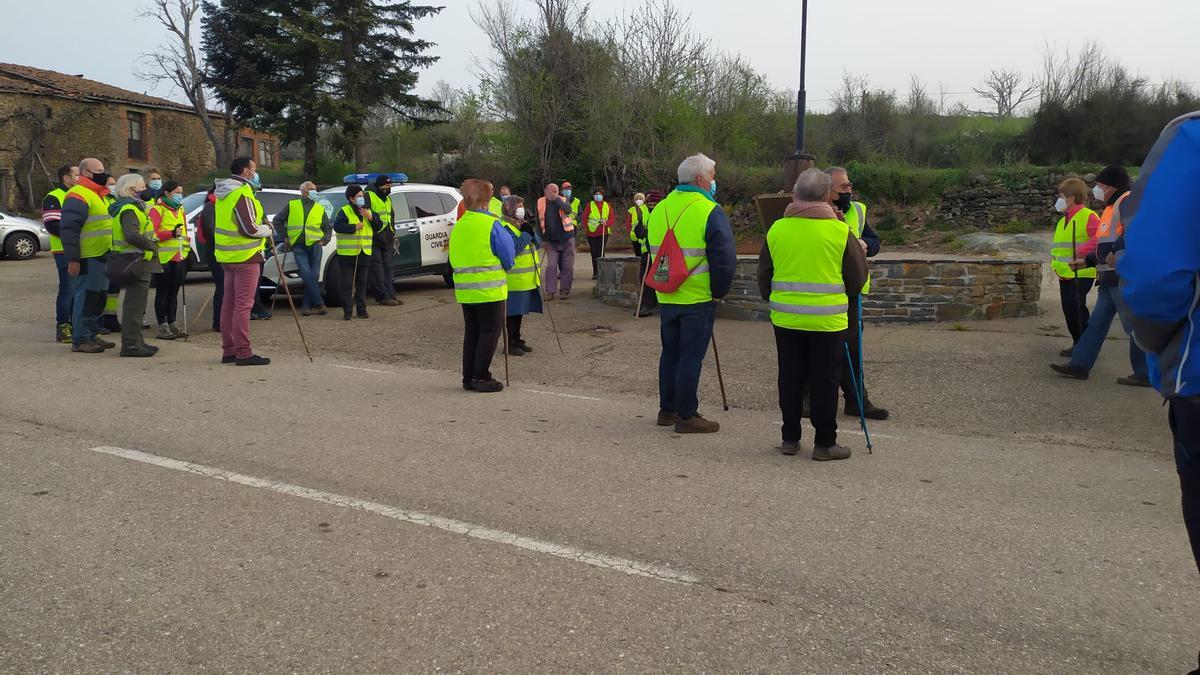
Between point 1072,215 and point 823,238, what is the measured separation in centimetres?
448

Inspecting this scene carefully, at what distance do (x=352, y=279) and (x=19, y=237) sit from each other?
1588 centimetres

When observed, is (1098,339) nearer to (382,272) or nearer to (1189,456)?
(1189,456)

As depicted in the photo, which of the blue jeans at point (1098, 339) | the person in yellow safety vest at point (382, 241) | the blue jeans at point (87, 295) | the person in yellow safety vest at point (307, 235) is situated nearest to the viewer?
the blue jeans at point (1098, 339)

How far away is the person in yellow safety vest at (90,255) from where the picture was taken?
1018 cm

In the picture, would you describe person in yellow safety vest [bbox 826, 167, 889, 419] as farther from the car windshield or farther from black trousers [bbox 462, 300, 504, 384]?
the car windshield

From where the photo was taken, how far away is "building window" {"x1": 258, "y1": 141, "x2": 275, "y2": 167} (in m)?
50.5

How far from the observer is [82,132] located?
126 feet

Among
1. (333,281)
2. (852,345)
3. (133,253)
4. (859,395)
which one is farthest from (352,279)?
(859,395)

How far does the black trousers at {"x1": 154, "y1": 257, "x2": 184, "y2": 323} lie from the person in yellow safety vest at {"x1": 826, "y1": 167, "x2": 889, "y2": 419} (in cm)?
829

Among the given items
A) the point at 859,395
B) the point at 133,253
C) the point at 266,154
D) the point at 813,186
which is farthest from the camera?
the point at 266,154

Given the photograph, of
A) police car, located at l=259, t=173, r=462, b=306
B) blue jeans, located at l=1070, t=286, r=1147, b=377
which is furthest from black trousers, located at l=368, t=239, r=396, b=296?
blue jeans, located at l=1070, t=286, r=1147, b=377

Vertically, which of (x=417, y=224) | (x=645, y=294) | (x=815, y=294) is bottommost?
(x=645, y=294)

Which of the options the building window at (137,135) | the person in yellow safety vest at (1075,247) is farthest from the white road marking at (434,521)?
the building window at (137,135)

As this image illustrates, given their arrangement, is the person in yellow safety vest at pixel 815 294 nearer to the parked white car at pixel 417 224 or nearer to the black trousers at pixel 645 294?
the black trousers at pixel 645 294
